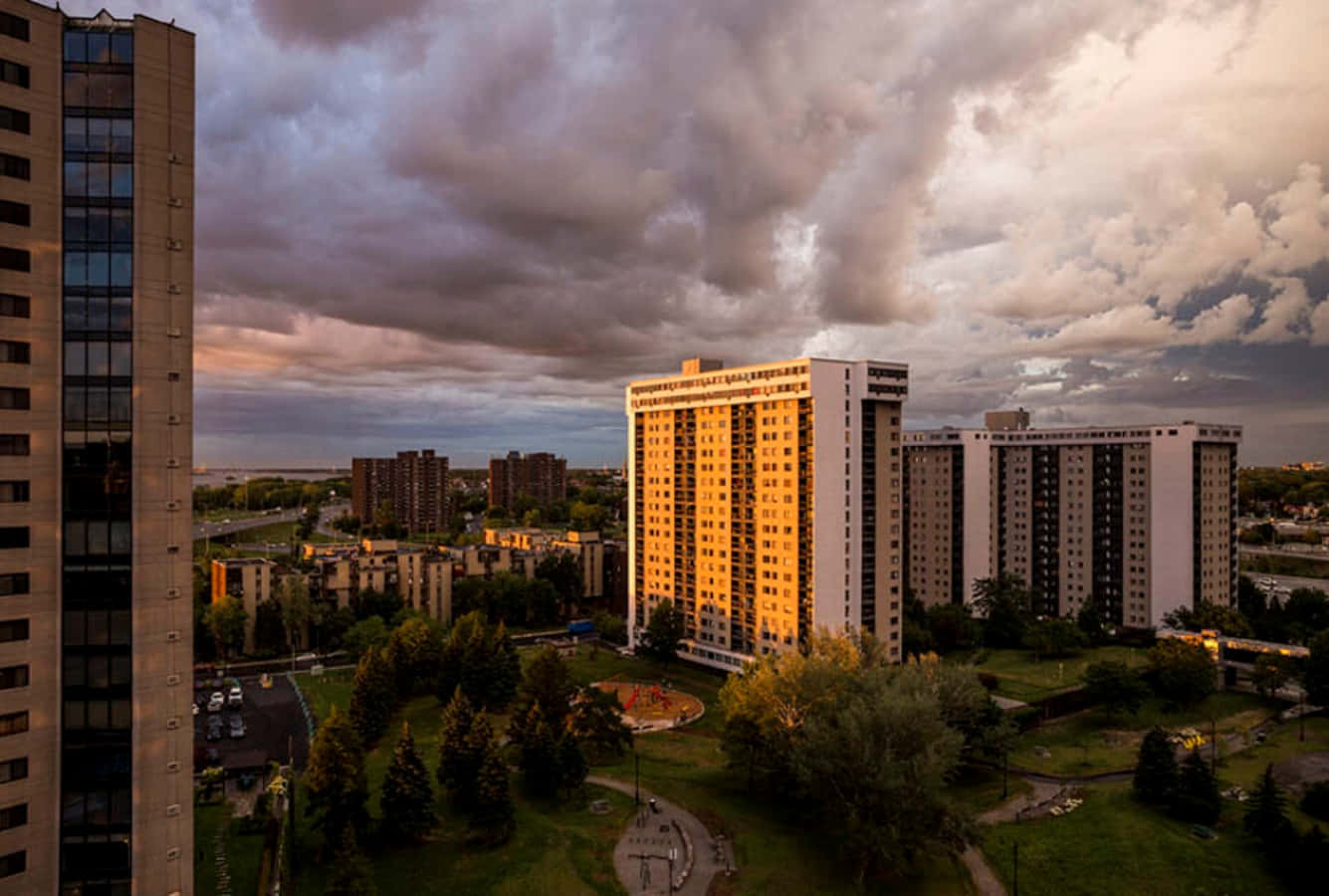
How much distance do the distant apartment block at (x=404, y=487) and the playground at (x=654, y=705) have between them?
12615 centimetres

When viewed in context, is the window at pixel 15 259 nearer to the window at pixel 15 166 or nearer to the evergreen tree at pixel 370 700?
the window at pixel 15 166

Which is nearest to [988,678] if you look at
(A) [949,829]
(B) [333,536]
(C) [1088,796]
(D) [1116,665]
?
(D) [1116,665]

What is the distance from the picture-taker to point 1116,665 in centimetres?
6188

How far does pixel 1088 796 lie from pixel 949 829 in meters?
16.4

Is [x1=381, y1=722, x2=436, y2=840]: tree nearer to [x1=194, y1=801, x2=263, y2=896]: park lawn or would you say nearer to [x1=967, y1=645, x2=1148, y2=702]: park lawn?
[x1=194, y1=801, x2=263, y2=896]: park lawn

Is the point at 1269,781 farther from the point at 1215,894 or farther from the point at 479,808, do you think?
the point at 479,808

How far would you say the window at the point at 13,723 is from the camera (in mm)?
25297

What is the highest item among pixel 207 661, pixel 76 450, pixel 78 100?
pixel 78 100

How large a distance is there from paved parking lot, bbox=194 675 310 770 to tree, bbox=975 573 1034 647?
70885 millimetres

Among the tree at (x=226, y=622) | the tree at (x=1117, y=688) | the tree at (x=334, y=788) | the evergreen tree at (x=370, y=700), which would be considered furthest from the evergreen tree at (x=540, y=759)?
the tree at (x=226, y=622)

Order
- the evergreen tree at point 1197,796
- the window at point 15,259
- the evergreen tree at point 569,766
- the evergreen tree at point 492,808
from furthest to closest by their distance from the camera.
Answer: the evergreen tree at point 569,766 → the evergreen tree at point 1197,796 → the evergreen tree at point 492,808 → the window at point 15,259

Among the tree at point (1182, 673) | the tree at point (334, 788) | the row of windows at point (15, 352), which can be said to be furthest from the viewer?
the tree at point (1182, 673)

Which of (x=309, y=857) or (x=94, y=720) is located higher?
(x=94, y=720)

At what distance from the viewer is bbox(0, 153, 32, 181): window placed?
25969 millimetres
